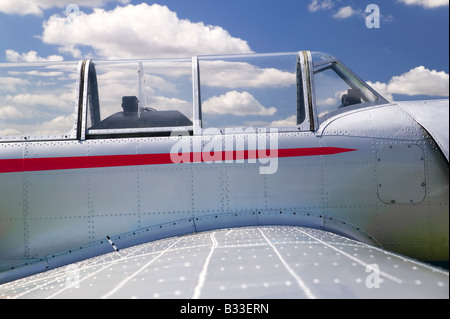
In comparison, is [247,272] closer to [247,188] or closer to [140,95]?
[247,188]

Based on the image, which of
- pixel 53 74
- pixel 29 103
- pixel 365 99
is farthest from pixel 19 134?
pixel 365 99

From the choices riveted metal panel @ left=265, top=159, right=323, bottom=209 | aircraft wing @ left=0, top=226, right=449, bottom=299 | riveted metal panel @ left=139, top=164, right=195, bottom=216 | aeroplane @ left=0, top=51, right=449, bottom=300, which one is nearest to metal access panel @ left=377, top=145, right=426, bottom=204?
aeroplane @ left=0, top=51, right=449, bottom=300

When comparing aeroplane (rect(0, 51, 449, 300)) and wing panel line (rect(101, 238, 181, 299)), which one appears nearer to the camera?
wing panel line (rect(101, 238, 181, 299))

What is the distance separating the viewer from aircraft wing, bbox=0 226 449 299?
1.91 m

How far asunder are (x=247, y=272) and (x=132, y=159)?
6.11 ft

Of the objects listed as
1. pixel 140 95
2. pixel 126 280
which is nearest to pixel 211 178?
pixel 140 95

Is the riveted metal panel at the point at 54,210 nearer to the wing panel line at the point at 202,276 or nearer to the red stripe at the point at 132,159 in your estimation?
the red stripe at the point at 132,159

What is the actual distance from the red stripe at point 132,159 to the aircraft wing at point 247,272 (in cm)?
73

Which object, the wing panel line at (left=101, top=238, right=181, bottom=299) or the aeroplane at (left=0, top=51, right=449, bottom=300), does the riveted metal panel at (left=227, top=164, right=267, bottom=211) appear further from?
the wing panel line at (left=101, top=238, right=181, bottom=299)

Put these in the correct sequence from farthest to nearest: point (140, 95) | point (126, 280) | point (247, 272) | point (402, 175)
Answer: point (140, 95) < point (402, 175) < point (126, 280) < point (247, 272)

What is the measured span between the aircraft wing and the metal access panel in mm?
777

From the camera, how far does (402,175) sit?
3568 mm

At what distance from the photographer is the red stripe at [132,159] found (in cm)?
362

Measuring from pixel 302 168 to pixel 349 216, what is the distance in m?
0.65
